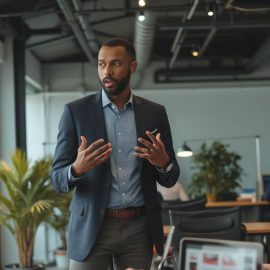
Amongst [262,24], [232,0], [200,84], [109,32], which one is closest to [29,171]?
[232,0]

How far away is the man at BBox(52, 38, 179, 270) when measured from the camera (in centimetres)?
262

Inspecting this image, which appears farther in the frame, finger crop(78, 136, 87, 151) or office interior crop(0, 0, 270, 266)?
office interior crop(0, 0, 270, 266)

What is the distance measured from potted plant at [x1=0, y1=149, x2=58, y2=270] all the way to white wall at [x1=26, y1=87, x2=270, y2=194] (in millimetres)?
4832

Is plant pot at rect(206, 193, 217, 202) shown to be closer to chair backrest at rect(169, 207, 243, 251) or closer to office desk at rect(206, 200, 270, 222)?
office desk at rect(206, 200, 270, 222)

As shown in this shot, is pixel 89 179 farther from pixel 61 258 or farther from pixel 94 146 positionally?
pixel 61 258

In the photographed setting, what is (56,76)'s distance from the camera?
13242 millimetres

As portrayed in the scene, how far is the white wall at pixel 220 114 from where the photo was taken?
12.9 meters

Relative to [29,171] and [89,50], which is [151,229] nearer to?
[29,171]

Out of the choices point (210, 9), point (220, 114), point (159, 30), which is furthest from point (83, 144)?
point (220, 114)

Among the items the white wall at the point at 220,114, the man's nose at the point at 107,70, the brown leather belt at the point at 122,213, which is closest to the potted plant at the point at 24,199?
the white wall at the point at 220,114

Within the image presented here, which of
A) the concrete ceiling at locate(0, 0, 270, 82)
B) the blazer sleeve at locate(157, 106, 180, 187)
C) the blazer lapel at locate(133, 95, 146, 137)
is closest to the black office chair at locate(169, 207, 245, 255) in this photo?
the blazer sleeve at locate(157, 106, 180, 187)

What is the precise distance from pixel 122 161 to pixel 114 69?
40cm

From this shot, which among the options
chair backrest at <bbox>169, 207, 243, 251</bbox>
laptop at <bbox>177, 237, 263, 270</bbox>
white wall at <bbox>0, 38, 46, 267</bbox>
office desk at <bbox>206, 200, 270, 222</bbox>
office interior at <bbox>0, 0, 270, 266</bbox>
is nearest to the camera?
laptop at <bbox>177, 237, 263, 270</bbox>

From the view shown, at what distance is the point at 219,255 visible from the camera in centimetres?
180
